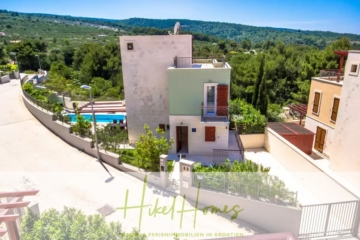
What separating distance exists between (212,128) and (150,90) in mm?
5082

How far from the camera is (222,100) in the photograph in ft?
49.5

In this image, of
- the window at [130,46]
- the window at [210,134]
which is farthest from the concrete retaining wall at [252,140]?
the window at [130,46]

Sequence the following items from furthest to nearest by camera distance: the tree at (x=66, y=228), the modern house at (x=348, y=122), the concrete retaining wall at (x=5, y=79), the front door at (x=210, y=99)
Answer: the concrete retaining wall at (x=5, y=79) < the front door at (x=210, y=99) < the modern house at (x=348, y=122) < the tree at (x=66, y=228)

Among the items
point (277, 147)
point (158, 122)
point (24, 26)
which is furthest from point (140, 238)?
point (24, 26)

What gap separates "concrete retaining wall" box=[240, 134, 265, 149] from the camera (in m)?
18.0

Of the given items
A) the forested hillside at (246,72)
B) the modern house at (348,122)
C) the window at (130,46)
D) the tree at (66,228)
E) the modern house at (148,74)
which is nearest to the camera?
the tree at (66,228)

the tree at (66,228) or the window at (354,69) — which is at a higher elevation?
the window at (354,69)

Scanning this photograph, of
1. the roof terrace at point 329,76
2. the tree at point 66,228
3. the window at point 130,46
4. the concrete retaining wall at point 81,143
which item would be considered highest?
the window at point 130,46

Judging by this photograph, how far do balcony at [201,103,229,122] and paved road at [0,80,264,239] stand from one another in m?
5.51

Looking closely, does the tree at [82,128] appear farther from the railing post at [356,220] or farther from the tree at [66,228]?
the railing post at [356,220]

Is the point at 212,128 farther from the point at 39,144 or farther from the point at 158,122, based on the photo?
the point at 39,144

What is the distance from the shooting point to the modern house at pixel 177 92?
15.0 meters

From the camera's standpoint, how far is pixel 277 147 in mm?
16328

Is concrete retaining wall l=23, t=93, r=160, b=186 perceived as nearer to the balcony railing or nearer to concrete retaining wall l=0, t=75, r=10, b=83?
the balcony railing
